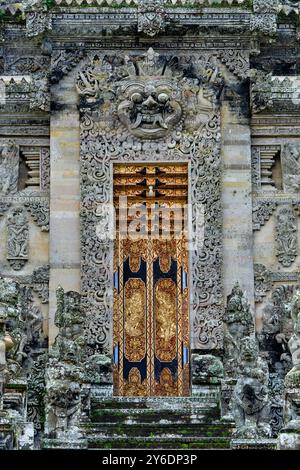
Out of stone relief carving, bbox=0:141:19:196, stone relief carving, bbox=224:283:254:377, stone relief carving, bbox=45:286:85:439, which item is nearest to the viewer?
stone relief carving, bbox=45:286:85:439

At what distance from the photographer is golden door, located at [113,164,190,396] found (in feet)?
152

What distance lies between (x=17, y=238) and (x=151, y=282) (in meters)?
2.49

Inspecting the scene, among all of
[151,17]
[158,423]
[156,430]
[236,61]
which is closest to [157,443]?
[156,430]

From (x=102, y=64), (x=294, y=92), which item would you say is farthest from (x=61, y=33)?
(x=294, y=92)

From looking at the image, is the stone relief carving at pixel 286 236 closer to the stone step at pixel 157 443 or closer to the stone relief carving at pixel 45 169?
the stone relief carving at pixel 45 169

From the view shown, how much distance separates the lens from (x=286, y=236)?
154ft

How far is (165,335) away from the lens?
4662cm

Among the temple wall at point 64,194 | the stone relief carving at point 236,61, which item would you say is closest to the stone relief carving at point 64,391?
the temple wall at point 64,194

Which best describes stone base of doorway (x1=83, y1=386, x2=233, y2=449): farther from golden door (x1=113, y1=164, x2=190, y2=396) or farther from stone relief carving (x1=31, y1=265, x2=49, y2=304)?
stone relief carving (x1=31, y1=265, x2=49, y2=304)

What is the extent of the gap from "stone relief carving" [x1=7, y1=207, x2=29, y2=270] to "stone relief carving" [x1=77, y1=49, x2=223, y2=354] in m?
1.08

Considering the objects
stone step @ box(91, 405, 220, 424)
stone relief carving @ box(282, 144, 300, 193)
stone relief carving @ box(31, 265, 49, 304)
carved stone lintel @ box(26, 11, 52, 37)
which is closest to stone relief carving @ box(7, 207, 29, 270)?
stone relief carving @ box(31, 265, 49, 304)

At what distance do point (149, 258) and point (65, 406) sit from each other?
5037 millimetres

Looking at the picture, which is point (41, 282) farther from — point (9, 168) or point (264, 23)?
point (264, 23)

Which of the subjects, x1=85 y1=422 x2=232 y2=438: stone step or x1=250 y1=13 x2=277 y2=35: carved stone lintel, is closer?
x1=85 y1=422 x2=232 y2=438: stone step
